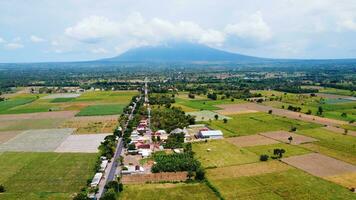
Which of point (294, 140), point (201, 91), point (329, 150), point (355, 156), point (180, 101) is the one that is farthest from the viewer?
point (201, 91)

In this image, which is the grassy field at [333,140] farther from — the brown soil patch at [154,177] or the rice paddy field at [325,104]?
the brown soil patch at [154,177]

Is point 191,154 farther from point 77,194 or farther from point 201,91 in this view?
point 201,91

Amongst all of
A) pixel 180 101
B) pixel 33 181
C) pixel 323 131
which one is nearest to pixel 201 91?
pixel 180 101

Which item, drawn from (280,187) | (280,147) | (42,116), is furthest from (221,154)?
(42,116)

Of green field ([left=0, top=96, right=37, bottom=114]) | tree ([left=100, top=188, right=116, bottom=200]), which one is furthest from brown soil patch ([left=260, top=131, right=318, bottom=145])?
green field ([left=0, top=96, right=37, bottom=114])

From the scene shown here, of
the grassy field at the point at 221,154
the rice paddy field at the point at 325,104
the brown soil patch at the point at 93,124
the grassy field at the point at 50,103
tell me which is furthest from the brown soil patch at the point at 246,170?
the grassy field at the point at 50,103

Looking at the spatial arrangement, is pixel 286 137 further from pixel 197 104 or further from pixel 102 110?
pixel 102 110
